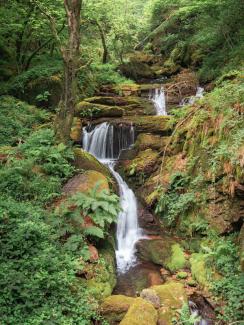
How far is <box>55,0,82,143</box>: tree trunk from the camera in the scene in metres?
9.39

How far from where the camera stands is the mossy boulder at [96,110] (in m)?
14.8

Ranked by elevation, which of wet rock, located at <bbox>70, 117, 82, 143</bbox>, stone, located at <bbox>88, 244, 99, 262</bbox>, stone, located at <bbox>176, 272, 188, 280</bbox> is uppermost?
wet rock, located at <bbox>70, 117, 82, 143</bbox>

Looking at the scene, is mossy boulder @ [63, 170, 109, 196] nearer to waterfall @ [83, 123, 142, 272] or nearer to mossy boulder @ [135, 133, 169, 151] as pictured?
waterfall @ [83, 123, 142, 272]

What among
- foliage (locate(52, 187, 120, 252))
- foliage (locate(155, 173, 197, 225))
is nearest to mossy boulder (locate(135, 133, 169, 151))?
foliage (locate(155, 173, 197, 225))

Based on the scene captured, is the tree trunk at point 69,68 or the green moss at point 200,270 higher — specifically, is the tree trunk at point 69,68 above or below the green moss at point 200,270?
above

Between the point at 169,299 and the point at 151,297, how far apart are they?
35 cm

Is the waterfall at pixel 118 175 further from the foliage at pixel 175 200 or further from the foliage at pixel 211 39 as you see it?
the foliage at pixel 211 39

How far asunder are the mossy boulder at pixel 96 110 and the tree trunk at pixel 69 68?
473cm

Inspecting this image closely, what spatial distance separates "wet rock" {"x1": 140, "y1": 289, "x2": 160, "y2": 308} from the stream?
0.69 metres

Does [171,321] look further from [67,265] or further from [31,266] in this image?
[31,266]

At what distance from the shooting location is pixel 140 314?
19.6ft

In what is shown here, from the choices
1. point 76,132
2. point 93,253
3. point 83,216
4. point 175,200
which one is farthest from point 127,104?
point 93,253

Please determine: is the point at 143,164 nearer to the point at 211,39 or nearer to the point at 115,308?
the point at 115,308

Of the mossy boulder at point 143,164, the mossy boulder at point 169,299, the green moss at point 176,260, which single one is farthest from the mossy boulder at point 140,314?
the mossy boulder at point 143,164
